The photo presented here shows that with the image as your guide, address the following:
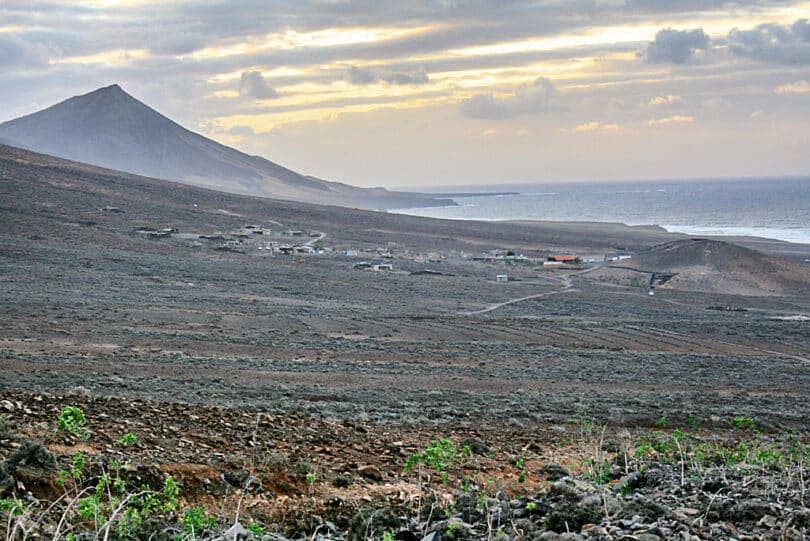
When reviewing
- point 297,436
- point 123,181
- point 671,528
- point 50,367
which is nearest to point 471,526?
point 671,528

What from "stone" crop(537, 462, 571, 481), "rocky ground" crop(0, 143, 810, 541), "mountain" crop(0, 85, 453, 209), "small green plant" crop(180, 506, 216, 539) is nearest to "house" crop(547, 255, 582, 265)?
"rocky ground" crop(0, 143, 810, 541)

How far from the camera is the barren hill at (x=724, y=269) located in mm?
41375

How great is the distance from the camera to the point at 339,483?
7.52 metres

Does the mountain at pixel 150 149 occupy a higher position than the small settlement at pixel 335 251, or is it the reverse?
the mountain at pixel 150 149

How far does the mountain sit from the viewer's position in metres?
159

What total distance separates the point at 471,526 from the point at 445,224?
2664 inches

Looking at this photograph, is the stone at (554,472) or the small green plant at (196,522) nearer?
the small green plant at (196,522)

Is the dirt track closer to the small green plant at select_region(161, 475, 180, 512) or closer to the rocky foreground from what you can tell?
the rocky foreground

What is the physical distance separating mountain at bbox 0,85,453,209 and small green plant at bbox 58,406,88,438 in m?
140

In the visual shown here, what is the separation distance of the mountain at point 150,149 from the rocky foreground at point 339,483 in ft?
454

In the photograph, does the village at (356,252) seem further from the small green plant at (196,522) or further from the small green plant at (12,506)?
the small green plant at (12,506)

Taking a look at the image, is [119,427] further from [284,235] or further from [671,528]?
[284,235]

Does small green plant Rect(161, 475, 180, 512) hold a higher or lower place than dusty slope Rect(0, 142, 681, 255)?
lower

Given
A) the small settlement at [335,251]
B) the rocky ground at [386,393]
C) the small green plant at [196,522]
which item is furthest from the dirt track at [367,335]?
the small green plant at [196,522]
